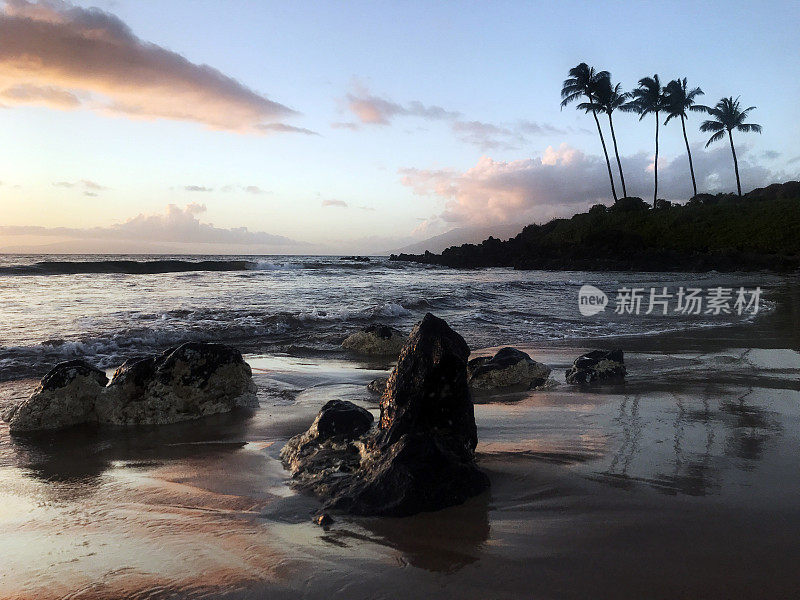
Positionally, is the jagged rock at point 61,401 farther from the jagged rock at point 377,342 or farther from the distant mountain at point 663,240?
the distant mountain at point 663,240

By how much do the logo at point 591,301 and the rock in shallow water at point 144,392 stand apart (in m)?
9.87

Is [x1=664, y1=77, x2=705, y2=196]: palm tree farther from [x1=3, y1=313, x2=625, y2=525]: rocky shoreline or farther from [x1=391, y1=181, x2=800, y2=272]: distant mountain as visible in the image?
[x1=3, y1=313, x2=625, y2=525]: rocky shoreline

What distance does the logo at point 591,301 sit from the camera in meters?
13.6

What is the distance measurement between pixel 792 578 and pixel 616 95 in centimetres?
5403

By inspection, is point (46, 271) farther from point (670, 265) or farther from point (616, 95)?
point (616, 95)

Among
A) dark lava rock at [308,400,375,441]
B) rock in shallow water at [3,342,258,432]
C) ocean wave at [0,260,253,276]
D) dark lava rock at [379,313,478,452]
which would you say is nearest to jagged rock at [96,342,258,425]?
rock in shallow water at [3,342,258,432]

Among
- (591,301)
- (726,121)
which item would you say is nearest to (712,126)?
(726,121)

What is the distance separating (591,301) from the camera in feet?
52.4

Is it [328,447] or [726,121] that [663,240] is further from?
[328,447]

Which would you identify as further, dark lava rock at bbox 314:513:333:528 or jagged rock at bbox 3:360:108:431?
jagged rock at bbox 3:360:108:431

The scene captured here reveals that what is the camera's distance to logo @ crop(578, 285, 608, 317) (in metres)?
13.6

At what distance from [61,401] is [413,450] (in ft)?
10.8

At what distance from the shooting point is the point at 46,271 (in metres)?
28.7

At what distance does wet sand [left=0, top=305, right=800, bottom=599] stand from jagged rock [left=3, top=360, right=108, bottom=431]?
0.69 ft
